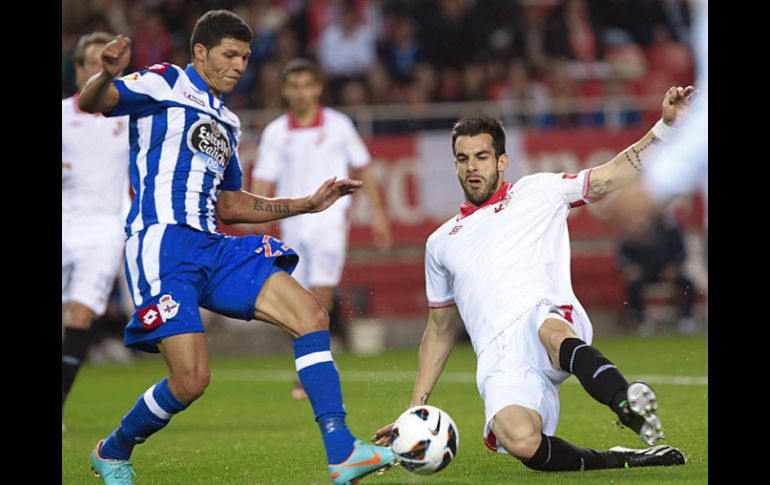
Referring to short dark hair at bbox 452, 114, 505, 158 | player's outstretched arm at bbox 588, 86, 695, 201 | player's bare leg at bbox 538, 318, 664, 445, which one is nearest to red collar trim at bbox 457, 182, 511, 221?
short dark hair at bbox 452, 114, 505, 158

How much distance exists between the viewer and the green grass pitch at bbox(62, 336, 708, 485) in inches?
253

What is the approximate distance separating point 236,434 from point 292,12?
419 inches

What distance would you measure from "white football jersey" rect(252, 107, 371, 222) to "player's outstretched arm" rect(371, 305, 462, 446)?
4.62 metres

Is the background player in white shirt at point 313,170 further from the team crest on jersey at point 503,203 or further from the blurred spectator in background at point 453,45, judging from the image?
the blurred spectator in background at point 453,45

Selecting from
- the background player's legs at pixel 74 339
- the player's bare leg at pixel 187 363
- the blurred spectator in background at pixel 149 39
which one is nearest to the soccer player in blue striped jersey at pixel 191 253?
the player's bare leg at pixel 187 363

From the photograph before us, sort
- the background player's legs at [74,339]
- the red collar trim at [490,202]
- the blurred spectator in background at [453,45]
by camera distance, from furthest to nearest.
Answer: the blurred spectator in background at [453,45], the background player's legs at [74,339], the red collar trim at [490,202]

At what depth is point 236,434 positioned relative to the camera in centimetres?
851

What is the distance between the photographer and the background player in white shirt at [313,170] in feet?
36.6

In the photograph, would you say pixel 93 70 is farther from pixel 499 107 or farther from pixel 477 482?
pixel 499 107

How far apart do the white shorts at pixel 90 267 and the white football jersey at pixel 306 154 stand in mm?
2142

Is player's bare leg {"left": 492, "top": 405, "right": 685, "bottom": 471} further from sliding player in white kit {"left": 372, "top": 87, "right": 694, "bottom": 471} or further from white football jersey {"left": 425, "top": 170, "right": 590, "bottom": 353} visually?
white football jersey {"left": 425, "top": 170, "right": 590, "bottom": 353}

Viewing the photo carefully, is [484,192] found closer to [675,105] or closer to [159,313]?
[675,105]
